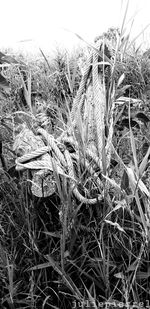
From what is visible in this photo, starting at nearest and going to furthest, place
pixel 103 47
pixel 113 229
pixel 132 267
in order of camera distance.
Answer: pixel 132 267, pixel 113 229, pixel 103 47

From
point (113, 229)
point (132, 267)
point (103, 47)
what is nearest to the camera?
point (132, 267)

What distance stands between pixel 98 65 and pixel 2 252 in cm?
74

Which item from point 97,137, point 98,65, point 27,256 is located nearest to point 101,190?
point 97,137

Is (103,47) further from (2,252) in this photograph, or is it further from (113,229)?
(2,252)

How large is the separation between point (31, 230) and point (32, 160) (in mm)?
220

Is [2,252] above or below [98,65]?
below

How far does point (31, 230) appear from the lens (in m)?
1.12

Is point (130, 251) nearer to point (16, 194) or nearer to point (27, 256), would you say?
point (27, 256)

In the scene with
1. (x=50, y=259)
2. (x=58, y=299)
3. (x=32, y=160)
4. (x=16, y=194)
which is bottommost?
(x=58, y=299)

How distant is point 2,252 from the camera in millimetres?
1044

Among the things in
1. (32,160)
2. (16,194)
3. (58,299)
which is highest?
(32,160)

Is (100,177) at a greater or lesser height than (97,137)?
lesser

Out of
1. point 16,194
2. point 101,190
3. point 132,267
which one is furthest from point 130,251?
point 16,194

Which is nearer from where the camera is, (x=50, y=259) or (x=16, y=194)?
(x=50, y=259)
